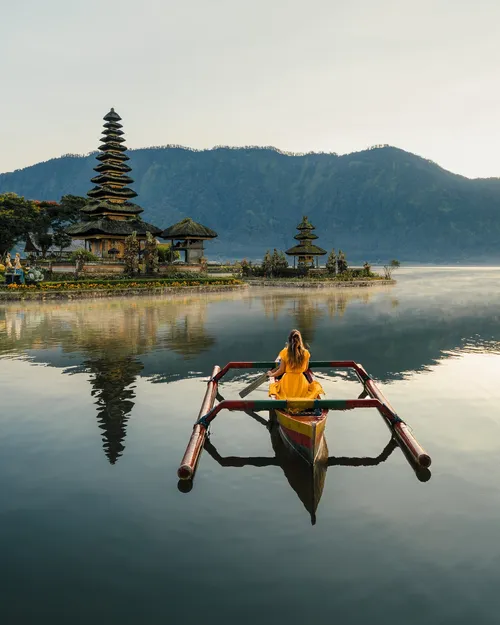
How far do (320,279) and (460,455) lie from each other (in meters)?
71.1

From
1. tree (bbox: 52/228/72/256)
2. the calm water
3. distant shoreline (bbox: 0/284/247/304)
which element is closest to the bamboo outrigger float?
the calm water

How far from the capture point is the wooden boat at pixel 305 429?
30.4ft

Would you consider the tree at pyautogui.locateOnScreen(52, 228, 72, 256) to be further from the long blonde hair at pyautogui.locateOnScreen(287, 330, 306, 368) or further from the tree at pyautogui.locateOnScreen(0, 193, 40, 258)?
the long blonde hair at pyautogui.locateOnScreen(287, 330, 306, 368)

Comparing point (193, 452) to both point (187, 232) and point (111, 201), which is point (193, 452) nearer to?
point (187, 232)

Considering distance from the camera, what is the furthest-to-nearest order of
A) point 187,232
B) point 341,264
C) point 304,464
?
point 341,264 → point 187,232 → point 304,464

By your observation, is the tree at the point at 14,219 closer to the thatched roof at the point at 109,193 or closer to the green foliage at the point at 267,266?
the thatched roof at the point at 109,193

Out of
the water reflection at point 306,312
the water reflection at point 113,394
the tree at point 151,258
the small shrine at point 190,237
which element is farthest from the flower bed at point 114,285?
the water reflection at point 113,394

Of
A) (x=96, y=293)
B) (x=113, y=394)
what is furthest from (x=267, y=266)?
(x=113, y=394)

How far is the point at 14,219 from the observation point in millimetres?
86812

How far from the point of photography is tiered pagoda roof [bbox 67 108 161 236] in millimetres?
76500

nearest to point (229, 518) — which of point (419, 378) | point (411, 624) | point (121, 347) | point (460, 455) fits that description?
point (411, 624)

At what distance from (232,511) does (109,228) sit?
70.9 m

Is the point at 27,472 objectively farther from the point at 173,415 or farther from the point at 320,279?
the point at 320,279

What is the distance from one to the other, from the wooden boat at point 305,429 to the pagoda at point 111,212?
64434 millimetres
